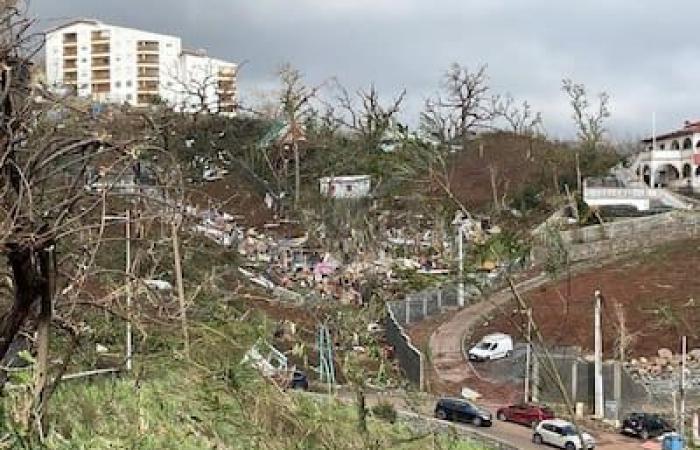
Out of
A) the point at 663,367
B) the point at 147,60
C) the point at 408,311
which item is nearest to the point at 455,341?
the point at 408,311

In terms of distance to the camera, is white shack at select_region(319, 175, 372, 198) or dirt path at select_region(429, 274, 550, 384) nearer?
dirt path at select_region(429, 274, 550, 384)

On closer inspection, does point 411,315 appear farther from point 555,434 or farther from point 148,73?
point 148,73

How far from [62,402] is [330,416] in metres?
1.30

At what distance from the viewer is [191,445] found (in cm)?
341

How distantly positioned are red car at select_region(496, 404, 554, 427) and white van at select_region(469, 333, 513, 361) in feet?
16.3

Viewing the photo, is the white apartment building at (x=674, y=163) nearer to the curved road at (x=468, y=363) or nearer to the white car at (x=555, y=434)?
the curved road at (x=468, y=363)

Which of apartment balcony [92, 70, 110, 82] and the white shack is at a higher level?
apartment balcony [92, 70, 110, 82]

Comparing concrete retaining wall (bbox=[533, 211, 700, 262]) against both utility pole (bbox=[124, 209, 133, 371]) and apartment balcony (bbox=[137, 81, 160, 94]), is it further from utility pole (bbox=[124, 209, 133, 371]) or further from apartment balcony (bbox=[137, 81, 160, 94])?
utility pole (bbox=[124, 209, 133, 371])

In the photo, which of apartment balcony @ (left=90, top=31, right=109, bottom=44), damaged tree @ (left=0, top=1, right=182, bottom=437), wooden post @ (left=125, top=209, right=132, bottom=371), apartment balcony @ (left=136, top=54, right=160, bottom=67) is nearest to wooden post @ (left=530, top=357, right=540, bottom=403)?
wooden post @ (left=125, top=209, right=132, bottom=371)

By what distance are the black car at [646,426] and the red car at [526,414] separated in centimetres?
123

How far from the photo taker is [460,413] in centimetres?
1127

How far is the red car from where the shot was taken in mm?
12320

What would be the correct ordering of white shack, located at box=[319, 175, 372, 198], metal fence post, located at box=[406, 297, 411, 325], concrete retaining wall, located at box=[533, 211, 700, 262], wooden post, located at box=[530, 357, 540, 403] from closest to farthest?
1. wooden post, located at box=[530, 357, 540, 403]
2. metal fence post, located at box=[406, 297, 411, 325]
3. white shack, located at box=[319, 175, 372, 198]
4. concrete retaining wall, located at box=[533, 211, 700, 262]

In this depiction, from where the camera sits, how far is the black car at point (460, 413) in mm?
10281
